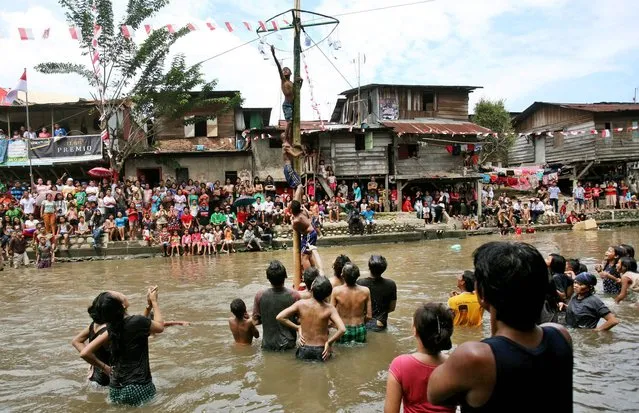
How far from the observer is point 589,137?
34281mm

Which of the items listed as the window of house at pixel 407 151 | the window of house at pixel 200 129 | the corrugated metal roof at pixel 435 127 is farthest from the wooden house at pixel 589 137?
the window of house at pixel 200 129

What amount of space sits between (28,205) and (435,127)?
73.1ft

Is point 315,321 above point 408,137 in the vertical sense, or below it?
below

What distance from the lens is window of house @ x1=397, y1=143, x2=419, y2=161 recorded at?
3281 centimetres

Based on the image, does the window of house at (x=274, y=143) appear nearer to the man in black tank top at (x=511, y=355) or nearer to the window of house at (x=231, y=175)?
the window of house at (x=231, y=175)

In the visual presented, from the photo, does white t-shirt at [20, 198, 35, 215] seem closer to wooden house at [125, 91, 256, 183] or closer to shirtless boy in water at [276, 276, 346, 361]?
wooden house at [125, 91, 256, 183]

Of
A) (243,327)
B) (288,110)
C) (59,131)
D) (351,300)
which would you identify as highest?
(59,131)

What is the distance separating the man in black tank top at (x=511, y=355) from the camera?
2.04m

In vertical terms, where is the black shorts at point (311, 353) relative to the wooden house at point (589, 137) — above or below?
below

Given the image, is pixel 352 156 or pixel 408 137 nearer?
pixel 352 156

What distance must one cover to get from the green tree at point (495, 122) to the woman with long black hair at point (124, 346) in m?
37.5

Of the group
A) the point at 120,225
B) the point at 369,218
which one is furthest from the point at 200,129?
the point at 369,218

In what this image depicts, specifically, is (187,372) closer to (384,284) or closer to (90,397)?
(90,397)

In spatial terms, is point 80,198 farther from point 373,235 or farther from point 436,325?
point 436,325
